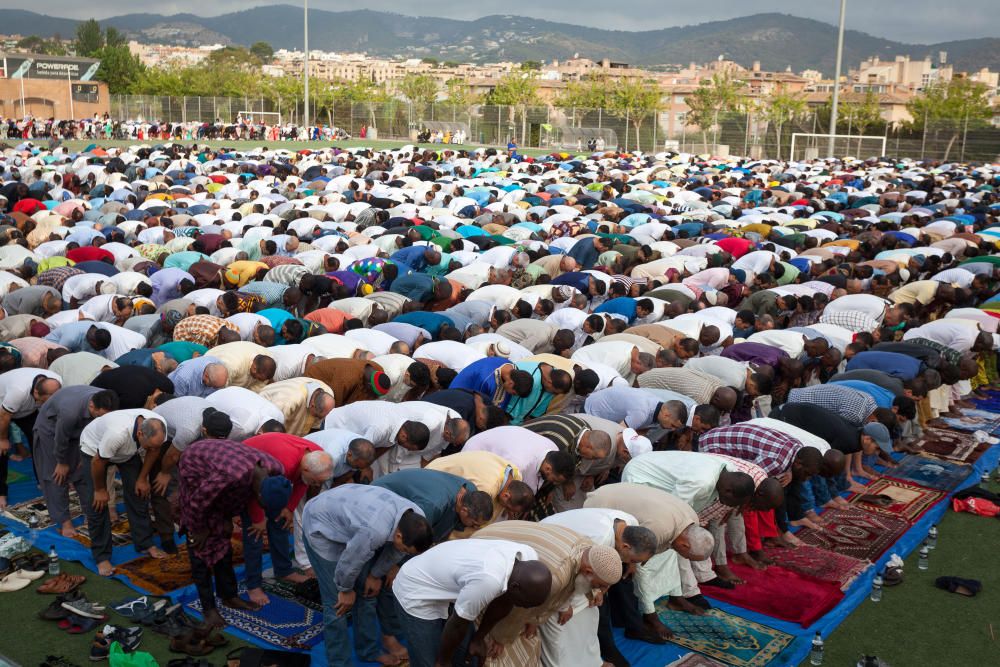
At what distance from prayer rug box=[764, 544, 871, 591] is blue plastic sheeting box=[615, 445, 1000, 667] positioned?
2.3 inches

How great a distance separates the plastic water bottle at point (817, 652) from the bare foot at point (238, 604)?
2.88 m

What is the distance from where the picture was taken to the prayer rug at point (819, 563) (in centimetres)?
558

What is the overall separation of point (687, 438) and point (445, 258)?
18.9ft

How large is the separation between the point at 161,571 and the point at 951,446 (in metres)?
6.12

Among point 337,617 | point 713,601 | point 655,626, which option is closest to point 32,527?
point 337,617

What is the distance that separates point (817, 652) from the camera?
4.71 metres

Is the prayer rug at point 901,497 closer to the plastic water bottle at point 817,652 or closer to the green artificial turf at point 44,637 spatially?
the plastic water bottle at point 817,652

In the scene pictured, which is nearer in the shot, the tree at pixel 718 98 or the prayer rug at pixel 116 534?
the prayer rug at pixel 116 534

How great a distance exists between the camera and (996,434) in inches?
319

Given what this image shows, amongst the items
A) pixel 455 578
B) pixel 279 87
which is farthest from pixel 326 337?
pixel 279 87

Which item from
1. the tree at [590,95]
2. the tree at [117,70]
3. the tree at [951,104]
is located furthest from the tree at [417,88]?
the tree at [951,104]

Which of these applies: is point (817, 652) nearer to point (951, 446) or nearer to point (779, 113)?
point (951, 446)

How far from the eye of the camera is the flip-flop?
17.7 ft

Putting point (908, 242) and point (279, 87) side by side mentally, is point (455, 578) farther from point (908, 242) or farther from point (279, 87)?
point (279, 87)
